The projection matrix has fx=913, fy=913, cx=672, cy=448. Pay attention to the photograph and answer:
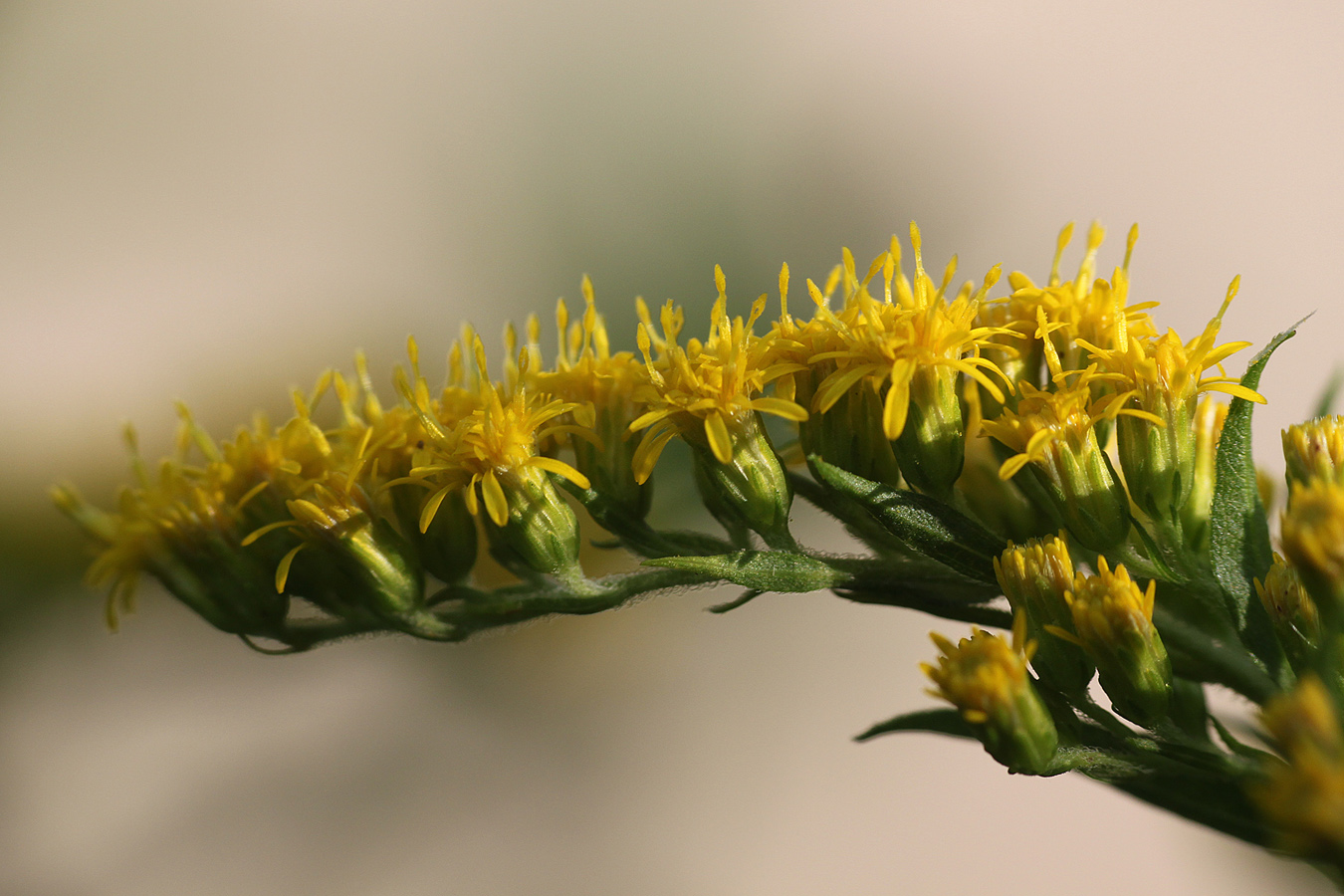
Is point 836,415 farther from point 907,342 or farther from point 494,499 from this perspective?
point 494,499

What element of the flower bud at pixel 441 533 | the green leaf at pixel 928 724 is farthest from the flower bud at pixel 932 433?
the flower bud at pixel 441 533

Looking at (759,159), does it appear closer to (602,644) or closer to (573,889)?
(602,644)

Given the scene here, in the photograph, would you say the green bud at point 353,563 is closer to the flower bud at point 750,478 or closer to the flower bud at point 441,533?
the flower bud at point 441,533

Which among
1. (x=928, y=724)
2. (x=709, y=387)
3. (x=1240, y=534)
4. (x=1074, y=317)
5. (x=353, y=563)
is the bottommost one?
(x=928, y=724)

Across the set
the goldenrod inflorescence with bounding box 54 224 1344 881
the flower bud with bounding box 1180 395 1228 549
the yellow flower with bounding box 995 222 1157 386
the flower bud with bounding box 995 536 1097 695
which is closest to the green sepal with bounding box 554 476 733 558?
the goldenrod inflorescence with bounding box 54 224 1344 881

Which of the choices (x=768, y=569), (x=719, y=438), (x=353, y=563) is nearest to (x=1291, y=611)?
(x=768, y=569)

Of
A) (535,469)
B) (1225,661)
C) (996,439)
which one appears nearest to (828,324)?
(996,439)
